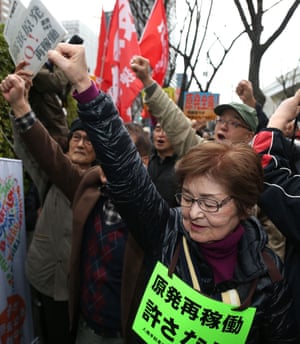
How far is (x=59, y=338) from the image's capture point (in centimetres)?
257

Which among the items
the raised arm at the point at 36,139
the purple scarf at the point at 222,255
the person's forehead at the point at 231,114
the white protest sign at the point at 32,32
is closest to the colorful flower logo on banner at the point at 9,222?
the raised arm at the point at 36,139

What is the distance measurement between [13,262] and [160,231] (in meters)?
1.31

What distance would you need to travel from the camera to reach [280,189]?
1.51m

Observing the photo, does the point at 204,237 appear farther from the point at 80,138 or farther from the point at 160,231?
the point at 80,138

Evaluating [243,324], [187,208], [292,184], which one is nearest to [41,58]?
[187,208]

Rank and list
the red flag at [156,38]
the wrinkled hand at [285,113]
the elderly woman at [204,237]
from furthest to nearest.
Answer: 1. the red flag at [156,38]
2. the wrinkled hand at [285,113]
3. the elderly woman at [204,237]

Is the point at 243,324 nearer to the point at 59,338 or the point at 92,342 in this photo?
the point at 92,342

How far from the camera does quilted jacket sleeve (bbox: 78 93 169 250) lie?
4.40 ft

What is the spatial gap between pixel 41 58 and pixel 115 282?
51.0 inches

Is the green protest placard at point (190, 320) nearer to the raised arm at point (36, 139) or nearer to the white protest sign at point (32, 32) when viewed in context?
Result: the raised arm at point (36, 139)

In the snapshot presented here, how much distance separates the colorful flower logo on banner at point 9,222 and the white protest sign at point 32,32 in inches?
28.6

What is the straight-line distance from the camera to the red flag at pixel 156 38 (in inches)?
194

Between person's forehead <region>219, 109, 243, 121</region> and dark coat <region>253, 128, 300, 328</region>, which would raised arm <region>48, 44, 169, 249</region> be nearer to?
dark coat <region>253, 128, 300, 328</region>

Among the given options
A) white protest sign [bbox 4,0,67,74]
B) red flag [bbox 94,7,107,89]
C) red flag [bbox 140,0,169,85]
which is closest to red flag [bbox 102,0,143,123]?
red flag [bbox 94,7,107,89]
